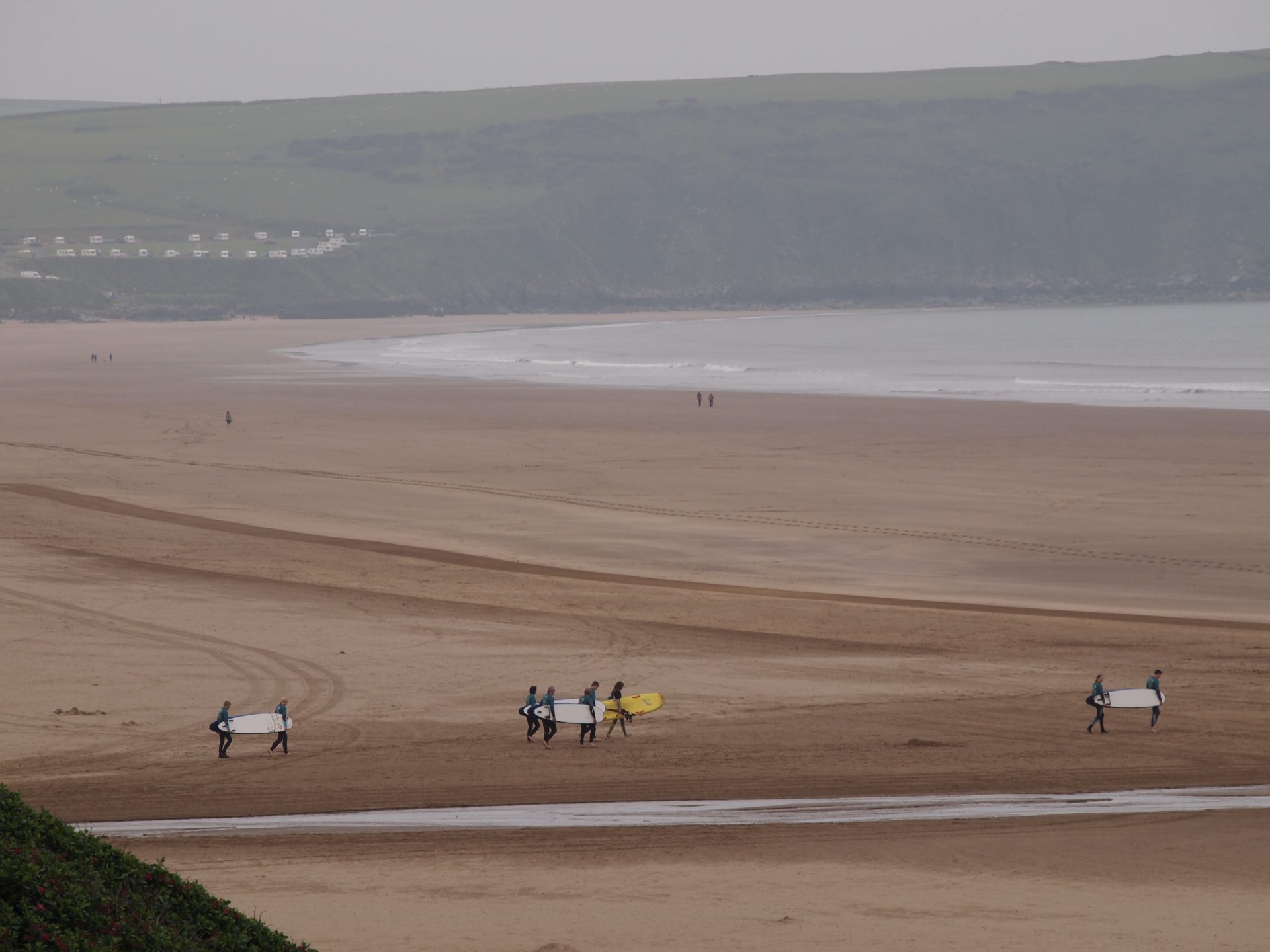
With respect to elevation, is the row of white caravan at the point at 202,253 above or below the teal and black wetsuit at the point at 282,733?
above

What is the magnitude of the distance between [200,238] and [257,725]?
18396 centimetres

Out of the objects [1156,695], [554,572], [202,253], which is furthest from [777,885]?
[202,253]

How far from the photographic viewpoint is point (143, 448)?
129 ft

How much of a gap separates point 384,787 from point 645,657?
5615mm

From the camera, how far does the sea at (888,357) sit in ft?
198

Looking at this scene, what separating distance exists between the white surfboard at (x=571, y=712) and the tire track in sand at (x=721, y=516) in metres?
13.3

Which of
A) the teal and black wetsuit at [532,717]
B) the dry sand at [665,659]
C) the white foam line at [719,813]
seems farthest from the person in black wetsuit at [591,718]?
the white foam line at [719,813]

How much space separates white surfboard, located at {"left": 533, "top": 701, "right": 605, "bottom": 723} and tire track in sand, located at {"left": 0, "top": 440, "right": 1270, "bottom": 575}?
A: 43.6 feet

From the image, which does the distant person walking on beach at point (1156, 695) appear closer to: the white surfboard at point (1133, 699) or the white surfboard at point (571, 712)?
the white surfboard at point (1133, 699)

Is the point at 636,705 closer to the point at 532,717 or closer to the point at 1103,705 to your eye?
the point at 532,717

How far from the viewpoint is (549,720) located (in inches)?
584

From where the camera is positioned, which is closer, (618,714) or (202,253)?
(618,714)

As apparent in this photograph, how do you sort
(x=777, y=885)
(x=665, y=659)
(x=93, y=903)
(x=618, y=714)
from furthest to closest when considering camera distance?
(x=665, y=659), (x=618, y=714), (x=777, y=885), (x=93, y=903)

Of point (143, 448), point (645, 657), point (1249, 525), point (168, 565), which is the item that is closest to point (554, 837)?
point (645, 657)
